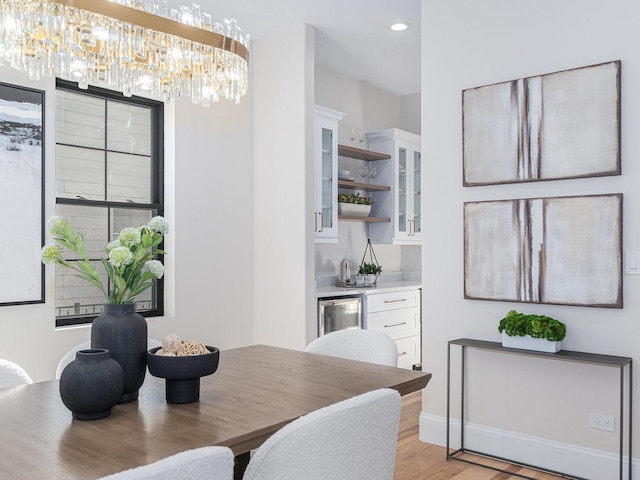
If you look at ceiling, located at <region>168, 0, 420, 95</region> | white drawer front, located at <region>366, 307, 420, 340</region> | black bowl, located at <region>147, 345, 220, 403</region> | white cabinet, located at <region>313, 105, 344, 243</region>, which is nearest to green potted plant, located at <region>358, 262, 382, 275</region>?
white drawer front, located at <region>366, 307, 420, 340</region>

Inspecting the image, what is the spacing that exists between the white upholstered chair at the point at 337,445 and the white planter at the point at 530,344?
5.39ft

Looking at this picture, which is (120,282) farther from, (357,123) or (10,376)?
(357,123)

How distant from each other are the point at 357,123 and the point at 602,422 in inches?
148

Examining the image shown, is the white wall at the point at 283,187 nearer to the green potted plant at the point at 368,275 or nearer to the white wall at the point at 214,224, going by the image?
the white wall at the point at 214,224

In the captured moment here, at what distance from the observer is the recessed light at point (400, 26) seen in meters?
4.23

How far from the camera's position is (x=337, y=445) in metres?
1.28

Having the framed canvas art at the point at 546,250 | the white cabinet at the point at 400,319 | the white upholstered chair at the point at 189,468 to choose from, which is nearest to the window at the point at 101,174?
the white cabinet at the point at 400,319

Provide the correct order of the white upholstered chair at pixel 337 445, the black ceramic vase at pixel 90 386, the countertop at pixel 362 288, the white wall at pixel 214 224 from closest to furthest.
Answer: the white upholstered chair at pixel 337 445 < the black ceramic vase at pixel 90 386 < the white wall at pixel 214 224 < the countertop at pixel 362 288

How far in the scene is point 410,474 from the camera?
297 cm

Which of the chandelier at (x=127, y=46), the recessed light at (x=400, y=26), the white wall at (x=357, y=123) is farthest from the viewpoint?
the white wall at (x=357, y=123)

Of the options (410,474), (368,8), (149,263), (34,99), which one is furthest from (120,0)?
(410,474)

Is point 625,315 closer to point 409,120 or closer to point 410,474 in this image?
point 410,474

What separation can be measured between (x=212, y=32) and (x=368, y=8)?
201 centimetres

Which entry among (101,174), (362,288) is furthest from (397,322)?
(101,174)
